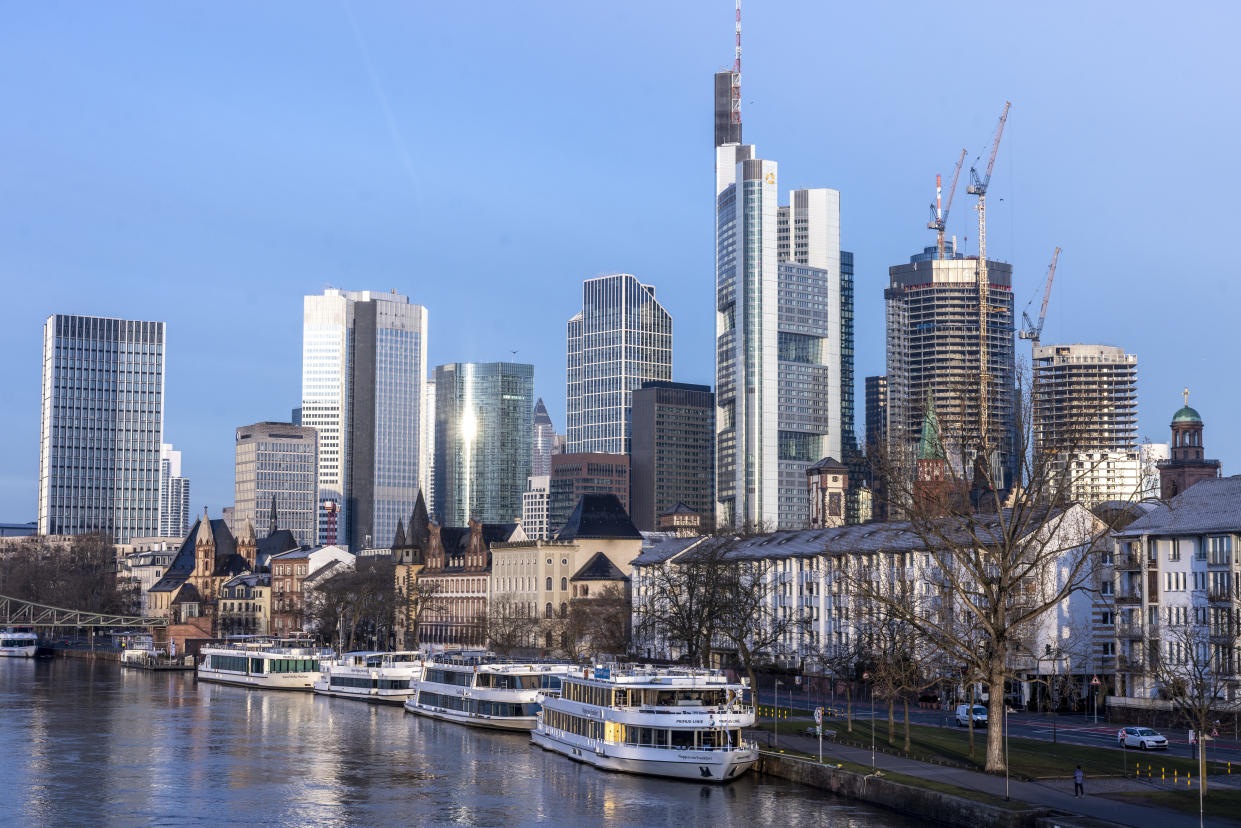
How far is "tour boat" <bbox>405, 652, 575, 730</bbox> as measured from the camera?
119 metres

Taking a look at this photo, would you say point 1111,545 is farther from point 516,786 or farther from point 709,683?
point 516,786

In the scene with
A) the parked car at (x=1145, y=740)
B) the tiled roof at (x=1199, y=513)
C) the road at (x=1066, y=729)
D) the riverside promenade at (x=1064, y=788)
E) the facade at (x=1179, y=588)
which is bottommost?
the road at (x=1066, y=729)

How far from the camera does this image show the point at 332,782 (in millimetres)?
86188

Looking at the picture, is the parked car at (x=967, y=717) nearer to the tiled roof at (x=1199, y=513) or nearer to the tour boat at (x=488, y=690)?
the tiled roof at (x=1199, y=513)

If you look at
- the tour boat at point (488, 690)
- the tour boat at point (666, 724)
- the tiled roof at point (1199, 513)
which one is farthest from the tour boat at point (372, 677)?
the tiled roof at point (1199, 513)

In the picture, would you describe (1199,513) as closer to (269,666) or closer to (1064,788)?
(1064,788)

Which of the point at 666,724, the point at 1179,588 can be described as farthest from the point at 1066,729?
the point at 666,724

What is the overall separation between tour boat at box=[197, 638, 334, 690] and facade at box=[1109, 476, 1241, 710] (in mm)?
99425

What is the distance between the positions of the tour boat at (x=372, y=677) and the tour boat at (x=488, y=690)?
12.7 meters

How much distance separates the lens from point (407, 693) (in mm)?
150875

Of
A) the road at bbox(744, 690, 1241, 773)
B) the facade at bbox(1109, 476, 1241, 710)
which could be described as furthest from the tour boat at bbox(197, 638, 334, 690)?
the facade at bbox(1109, 476, 1241, 710)

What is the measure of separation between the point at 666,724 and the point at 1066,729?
2807 cm

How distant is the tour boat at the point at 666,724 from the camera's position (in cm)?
8550

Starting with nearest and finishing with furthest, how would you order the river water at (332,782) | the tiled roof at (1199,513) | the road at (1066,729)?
the river water at (332,782) → the road at (1066,729) → the tiled roof at (1199,513)
